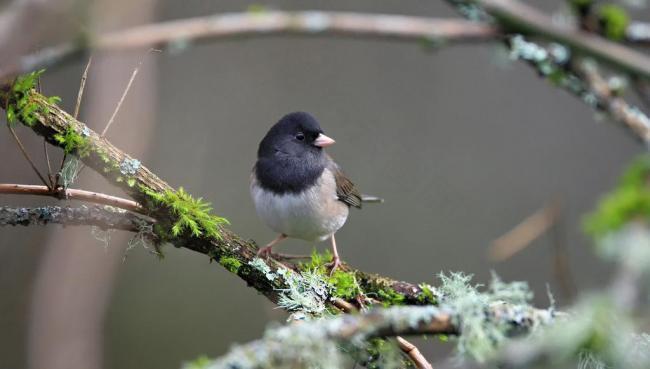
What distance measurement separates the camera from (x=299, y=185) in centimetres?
286

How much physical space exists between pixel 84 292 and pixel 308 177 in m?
1.15

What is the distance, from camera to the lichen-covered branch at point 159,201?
67.4 inches

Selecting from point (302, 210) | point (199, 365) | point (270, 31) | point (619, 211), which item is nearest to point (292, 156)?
point (302, 210)

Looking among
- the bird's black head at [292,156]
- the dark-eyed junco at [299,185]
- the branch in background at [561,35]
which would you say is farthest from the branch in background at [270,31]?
the bird's black head at [292,156]

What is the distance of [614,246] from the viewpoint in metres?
0.62

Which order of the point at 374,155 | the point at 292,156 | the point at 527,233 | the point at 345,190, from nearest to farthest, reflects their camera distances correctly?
the point at 527,233 → the point at 292,156 → the point at 345,190 → the point at 374,155

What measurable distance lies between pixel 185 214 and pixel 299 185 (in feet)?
3.67

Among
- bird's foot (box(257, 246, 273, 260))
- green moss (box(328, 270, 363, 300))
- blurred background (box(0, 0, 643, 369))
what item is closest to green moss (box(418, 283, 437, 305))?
green moss (box(328, 270, 363, 300))

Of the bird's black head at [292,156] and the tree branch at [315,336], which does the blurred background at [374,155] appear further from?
the tree branch at [315,336]

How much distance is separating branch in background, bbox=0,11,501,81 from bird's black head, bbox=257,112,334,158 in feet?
7.36

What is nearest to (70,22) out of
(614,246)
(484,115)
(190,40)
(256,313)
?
(190,40)

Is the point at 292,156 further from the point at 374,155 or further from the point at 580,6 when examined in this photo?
the point at 580,6

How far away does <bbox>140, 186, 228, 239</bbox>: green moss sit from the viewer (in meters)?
1.76

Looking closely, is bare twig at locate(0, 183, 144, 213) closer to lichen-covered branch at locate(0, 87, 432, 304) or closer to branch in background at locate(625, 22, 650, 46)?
lichen-covered branch at locate(0, 87, 432, 304)
